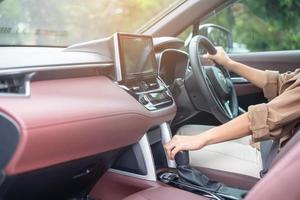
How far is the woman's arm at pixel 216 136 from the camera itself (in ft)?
4.45

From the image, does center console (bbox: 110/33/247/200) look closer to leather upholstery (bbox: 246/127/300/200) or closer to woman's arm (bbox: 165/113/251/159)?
woman's arm (bbox: 165/113/251/159)

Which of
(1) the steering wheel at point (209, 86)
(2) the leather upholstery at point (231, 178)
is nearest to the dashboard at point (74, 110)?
(1) the steering wheel at point (209, 86)

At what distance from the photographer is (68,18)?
201cm

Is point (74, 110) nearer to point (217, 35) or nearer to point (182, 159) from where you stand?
point (182, 159)

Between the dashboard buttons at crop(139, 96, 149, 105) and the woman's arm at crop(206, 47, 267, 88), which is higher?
the woman's arm at crop(206, 47, 267, 88)

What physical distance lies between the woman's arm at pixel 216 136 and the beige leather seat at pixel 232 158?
253 millimetres

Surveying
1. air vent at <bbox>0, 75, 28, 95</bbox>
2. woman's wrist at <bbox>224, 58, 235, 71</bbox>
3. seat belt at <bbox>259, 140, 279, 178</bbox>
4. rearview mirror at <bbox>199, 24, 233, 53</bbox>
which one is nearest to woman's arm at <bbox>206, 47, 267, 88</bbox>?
woman's wrist at <bbox>224, 58, 235, 71</bbox>

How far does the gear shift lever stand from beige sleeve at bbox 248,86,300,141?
26 cm

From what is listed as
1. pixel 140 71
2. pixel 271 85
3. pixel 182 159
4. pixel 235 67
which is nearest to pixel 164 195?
pixel 182 159

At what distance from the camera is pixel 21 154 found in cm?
109

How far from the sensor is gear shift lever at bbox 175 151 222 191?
4.86 feet

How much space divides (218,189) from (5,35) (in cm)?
98

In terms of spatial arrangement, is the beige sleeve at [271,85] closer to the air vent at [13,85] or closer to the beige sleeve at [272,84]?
the beige sleeve at [272,84]

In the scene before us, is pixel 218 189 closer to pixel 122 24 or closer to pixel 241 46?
pixel 122 24
